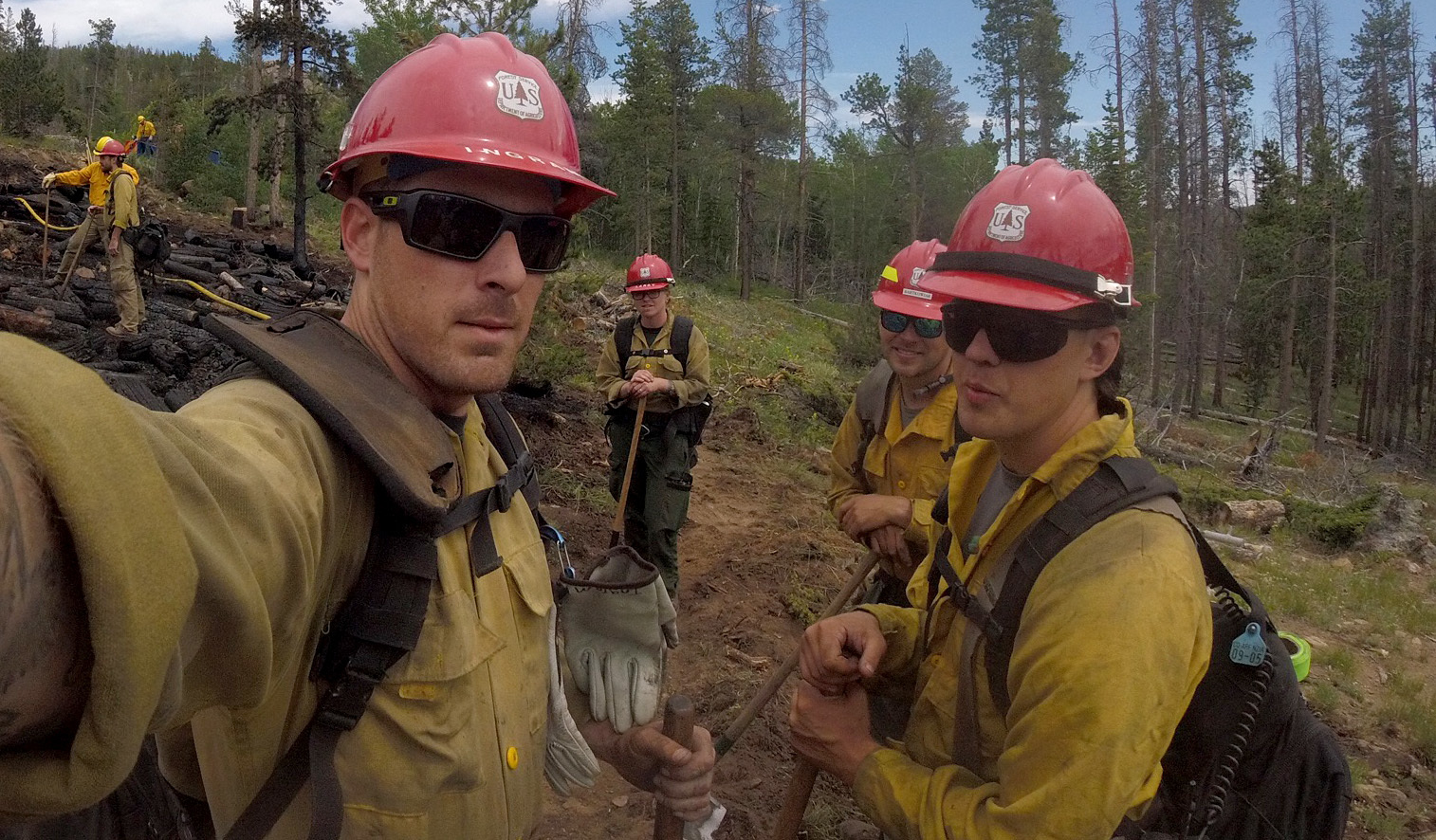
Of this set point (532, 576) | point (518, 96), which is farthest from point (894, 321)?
point (532, 576)

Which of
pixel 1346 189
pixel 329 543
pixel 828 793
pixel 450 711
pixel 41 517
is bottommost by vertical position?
pixel 828 793

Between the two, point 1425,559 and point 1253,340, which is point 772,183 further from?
point 1425,559

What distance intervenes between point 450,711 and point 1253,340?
41.8 m

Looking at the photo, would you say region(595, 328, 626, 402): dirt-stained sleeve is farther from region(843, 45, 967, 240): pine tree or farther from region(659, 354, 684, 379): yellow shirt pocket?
region(843, 45, 967, 240): pine tree

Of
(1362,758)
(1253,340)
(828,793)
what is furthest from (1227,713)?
(1253,340)

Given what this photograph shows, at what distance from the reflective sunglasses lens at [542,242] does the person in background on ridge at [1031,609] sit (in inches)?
41.8

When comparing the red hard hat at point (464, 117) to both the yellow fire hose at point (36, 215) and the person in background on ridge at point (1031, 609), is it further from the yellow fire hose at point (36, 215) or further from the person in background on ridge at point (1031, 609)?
the yellow fire hose at point (36, 215)

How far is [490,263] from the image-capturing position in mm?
1603

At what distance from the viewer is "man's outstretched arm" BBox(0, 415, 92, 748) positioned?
0.65m

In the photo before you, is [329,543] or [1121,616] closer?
[329,543]

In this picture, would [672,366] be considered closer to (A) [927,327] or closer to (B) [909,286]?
(B) [909,286]

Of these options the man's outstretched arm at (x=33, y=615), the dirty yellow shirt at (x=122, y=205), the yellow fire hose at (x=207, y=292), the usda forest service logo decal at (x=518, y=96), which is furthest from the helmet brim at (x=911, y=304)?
the dirty yellow shirt at (x=122, y=205)

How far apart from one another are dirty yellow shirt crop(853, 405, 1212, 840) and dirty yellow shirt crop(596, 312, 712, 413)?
195 inches

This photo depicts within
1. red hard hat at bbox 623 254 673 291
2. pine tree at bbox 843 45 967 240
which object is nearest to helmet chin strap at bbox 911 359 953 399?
red hard hat at bbox 623 254 673 291
